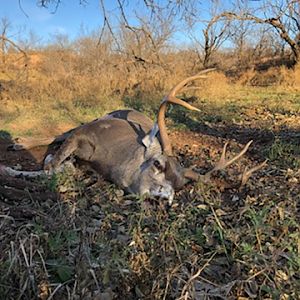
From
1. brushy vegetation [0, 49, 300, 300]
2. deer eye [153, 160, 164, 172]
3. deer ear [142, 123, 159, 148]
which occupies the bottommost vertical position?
brushy vegetation [0, 49, 300, 300]

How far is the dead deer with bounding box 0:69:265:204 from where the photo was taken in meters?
4.90

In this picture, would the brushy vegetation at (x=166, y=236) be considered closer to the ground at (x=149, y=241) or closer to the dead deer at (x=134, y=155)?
the ground at (x=149, y=241)

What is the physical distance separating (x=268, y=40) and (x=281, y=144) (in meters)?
21.6

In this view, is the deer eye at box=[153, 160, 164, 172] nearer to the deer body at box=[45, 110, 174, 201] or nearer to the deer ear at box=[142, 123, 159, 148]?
the deer body at box=[45, 110, 174, 201]

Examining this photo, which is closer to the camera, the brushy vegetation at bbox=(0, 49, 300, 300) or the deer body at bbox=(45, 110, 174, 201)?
the brushy vegetation at bbox=(0, 49, 300, 300)

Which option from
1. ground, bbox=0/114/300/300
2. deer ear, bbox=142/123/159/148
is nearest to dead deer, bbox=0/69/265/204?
deer ear, bbox=142/123/159/148

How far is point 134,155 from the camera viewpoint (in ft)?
17.7

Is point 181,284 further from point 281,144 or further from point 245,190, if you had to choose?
point 281,144

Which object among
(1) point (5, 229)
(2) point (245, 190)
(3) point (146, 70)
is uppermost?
(3) point (146, 70)

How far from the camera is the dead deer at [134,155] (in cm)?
490

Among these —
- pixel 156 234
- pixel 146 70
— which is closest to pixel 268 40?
pixel 146 70

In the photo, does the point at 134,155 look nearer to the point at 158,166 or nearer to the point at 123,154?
the point at 123,154

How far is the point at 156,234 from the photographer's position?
3.43 m

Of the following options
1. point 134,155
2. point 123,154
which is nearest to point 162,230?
point 134,155
